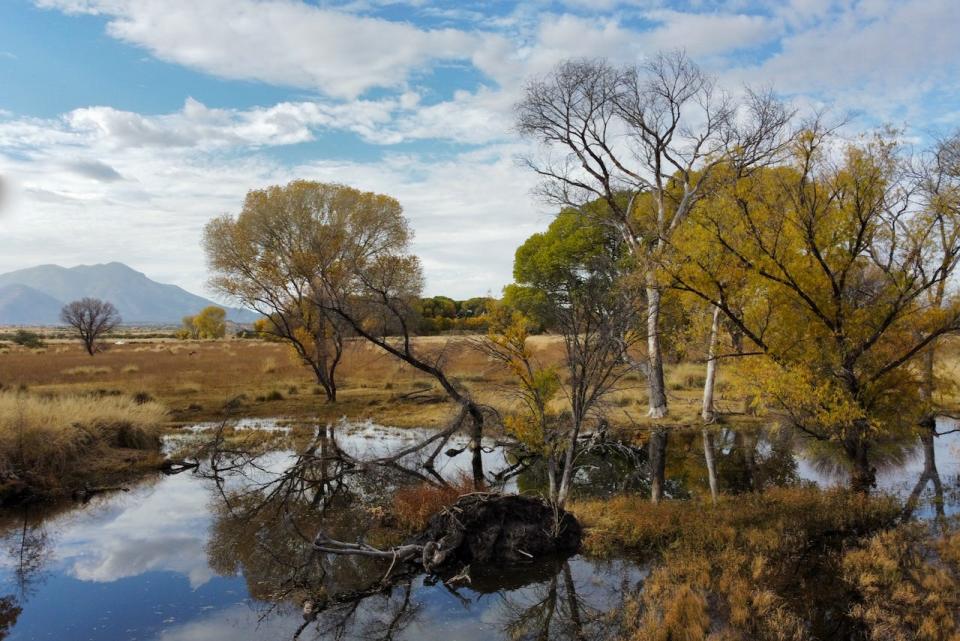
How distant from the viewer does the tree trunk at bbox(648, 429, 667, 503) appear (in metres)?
15.5

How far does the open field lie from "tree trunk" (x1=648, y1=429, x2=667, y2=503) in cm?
111

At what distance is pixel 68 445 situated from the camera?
58.2 feet

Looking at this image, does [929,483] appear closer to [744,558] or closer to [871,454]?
[871,454]

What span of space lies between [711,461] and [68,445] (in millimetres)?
17472

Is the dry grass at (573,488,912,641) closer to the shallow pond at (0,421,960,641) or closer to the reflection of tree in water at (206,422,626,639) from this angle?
the shallow pond at (0,421,960,641)

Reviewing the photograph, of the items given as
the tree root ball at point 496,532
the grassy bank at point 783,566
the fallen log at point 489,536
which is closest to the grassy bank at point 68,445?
the fallen log at point 489,536

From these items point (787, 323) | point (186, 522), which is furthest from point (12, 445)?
point (787, 323)

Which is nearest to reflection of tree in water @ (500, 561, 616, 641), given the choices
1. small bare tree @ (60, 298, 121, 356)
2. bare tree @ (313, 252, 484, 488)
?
bare tree @ (313, 252, 484, 488)

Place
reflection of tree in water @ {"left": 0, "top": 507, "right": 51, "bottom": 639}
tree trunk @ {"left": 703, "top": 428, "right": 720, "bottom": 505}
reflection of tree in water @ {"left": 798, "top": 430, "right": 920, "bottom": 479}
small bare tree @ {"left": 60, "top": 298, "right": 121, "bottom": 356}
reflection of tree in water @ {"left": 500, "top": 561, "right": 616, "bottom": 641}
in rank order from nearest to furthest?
reflection of tree in water @ {"left": 500, "top": 561, "right": 616, "bottom": 641} → reflection of tree in water @ {"left": 0, "top": 507, "right": 51, "bottom": 639} → tree trunk @ {"left": 703, "top": 428, "right": 720, "bottom": 505} → reflection of tree in water @ {"left": 798, "top": 430, "right": 920, "bottom": 479} → small bare tree @ {"left": 60, "top": 298, "right": 121, "bottom": 356}

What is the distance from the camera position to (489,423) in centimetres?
2044

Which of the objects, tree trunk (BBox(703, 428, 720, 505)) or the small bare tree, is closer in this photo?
tree trunk (BBox(703, 428, 720, 505))

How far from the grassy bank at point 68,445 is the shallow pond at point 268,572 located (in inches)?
54.3

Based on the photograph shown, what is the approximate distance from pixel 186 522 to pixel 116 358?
41773 mm

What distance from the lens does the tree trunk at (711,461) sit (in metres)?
15.3
